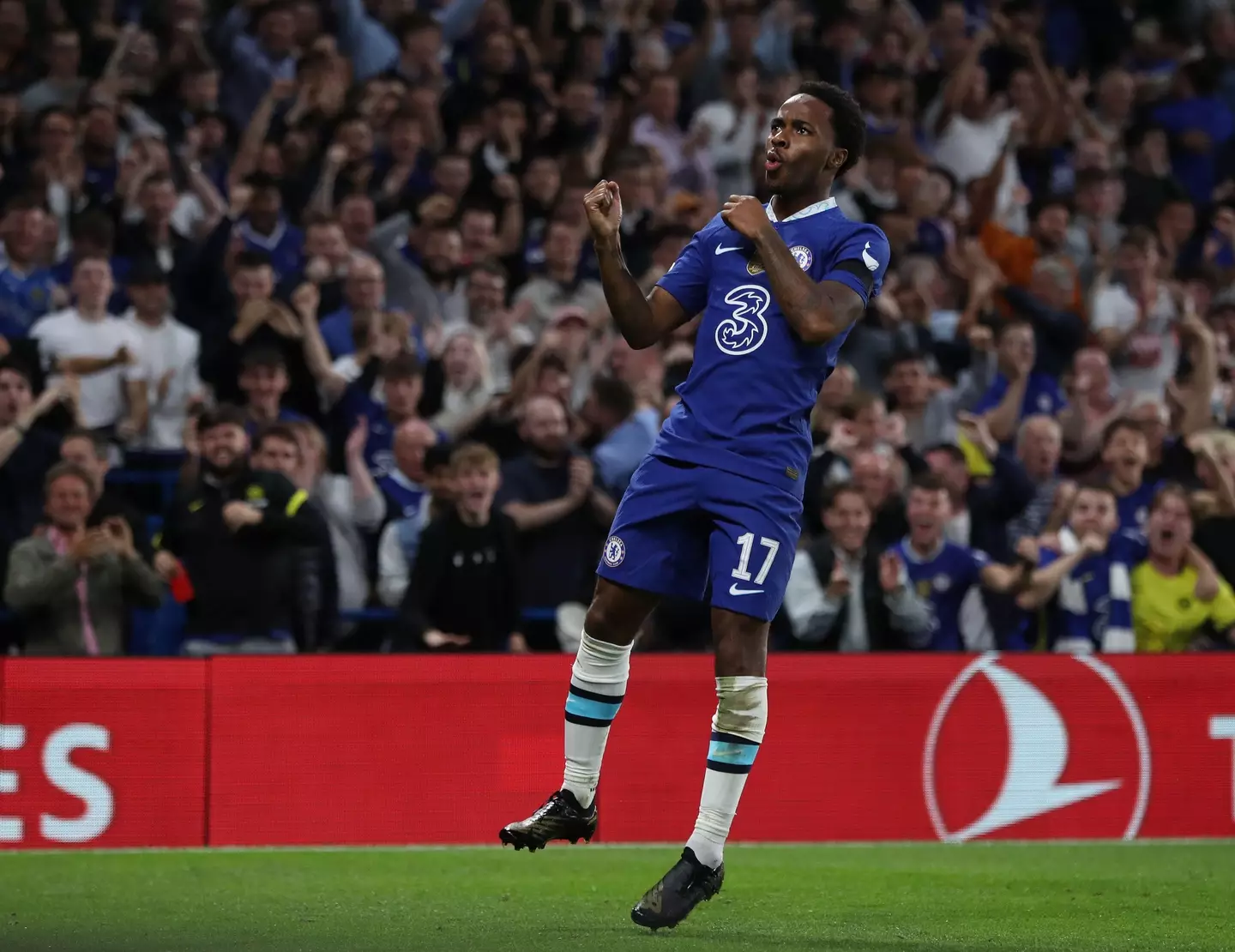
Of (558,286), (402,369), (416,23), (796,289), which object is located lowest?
(402,369)

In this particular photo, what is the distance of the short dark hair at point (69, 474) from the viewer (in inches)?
368

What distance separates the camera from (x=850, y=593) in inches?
384

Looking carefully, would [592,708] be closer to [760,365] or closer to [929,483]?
[760,365]

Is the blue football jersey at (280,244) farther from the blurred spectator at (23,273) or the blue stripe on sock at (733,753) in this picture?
the blue stripe on sock at (733,753)

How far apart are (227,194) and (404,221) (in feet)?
4.08

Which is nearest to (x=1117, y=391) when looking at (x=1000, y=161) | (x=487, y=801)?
(x=1000, y=161)

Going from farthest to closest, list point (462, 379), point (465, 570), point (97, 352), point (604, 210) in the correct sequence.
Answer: point (462, 379), point (97, 352), point (465, 570), point (604, 210)

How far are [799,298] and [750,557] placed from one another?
0.81 metres

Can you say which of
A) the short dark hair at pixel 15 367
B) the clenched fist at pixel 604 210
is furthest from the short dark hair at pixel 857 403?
the clenched fist at pixel 604 210

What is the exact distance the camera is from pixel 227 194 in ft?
43.4

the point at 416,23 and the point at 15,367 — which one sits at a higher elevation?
the point at 416,23

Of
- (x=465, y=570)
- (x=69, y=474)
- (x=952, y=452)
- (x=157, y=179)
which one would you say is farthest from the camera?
(x=157, y=179)

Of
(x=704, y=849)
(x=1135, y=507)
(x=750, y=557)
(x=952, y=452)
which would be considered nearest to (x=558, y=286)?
(x=952, y=452)

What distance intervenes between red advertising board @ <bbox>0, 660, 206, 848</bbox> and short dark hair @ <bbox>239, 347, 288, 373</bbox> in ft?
7.16
